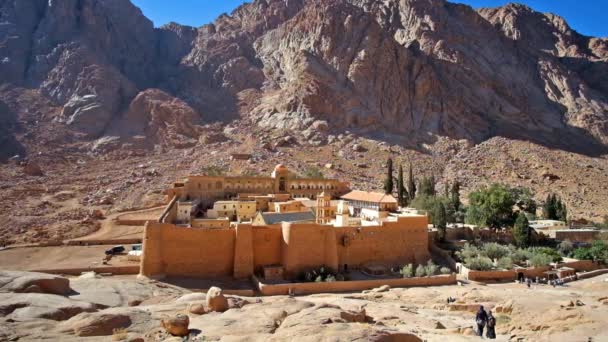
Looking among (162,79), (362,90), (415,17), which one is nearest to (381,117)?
(362,90)

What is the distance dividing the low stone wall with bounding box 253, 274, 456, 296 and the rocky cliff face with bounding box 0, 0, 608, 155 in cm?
5359

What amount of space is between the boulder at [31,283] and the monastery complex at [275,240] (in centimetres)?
639

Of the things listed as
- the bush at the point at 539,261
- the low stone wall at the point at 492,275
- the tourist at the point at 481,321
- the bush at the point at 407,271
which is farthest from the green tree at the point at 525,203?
the tourist at the point at 481,321

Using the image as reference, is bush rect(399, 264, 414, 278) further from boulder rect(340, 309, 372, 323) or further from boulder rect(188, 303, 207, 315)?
boulder rect(188, 303, 207, 315)

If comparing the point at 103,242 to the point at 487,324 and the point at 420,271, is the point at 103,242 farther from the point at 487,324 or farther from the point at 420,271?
the point at 487,324

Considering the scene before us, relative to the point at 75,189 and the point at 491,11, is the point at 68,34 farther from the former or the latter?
the point at 491,11

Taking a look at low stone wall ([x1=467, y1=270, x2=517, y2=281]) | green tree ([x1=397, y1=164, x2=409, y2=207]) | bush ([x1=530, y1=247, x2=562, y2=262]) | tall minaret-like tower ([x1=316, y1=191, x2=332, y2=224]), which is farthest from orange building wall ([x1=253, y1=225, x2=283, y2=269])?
green tree ([x1=397, y1=164, x2=409, y2=207])

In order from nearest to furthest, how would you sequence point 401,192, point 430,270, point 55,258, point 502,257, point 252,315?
1. point 252,315
2. point 430,270
3. point 55,258
4. point 502,257
5. point 401,192

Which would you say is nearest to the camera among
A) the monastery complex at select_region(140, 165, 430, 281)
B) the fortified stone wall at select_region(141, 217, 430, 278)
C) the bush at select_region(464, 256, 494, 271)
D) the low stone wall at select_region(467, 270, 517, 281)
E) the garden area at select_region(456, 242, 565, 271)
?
the fortified stone wall at select_region(141, 217, 430, 278)

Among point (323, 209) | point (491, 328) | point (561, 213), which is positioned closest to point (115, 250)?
point (323, 209)

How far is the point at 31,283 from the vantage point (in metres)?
15.8

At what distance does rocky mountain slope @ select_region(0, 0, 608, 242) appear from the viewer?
74.4 metres

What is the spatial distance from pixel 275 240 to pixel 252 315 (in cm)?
1342

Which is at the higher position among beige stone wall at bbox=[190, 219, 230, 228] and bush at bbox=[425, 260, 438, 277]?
beige stone wall at bbox=[190, 219, 230, 228]
